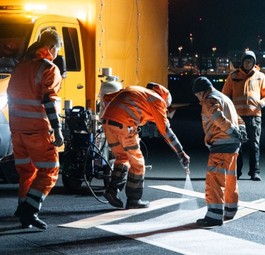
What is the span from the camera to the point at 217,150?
7617 millimetres

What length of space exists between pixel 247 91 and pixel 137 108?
3.30 metres

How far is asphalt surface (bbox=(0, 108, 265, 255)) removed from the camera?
21.6 ft

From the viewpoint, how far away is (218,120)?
24.5 feet

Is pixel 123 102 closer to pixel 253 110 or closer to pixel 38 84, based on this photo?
pixel 38 84

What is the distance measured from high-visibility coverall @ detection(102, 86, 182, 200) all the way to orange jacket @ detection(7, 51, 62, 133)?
110 centimetres

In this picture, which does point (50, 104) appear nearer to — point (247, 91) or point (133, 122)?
point (133, 122)

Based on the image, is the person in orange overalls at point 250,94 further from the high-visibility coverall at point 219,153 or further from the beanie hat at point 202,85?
the beanie hat at point 202,85

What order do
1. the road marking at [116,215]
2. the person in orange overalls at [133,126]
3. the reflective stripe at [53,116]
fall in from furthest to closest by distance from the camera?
the person in orange overalls at [133,126] → the road marking at [116,215] → the reflective stripe at [53,116]

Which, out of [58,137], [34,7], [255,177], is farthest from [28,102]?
[255,177]

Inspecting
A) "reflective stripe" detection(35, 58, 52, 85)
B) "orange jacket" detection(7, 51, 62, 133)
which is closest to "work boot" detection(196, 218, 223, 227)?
"orange jacket" detection(7, 51, 62, 133)

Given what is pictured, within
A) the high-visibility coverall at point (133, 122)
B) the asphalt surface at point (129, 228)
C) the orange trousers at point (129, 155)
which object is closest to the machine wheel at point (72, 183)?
the asphalt surface at point (129, 228)

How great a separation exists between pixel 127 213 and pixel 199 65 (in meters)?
29.4

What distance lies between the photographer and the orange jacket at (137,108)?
7.98 m

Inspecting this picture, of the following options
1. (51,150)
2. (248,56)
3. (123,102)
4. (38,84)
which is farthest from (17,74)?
(248,56)
